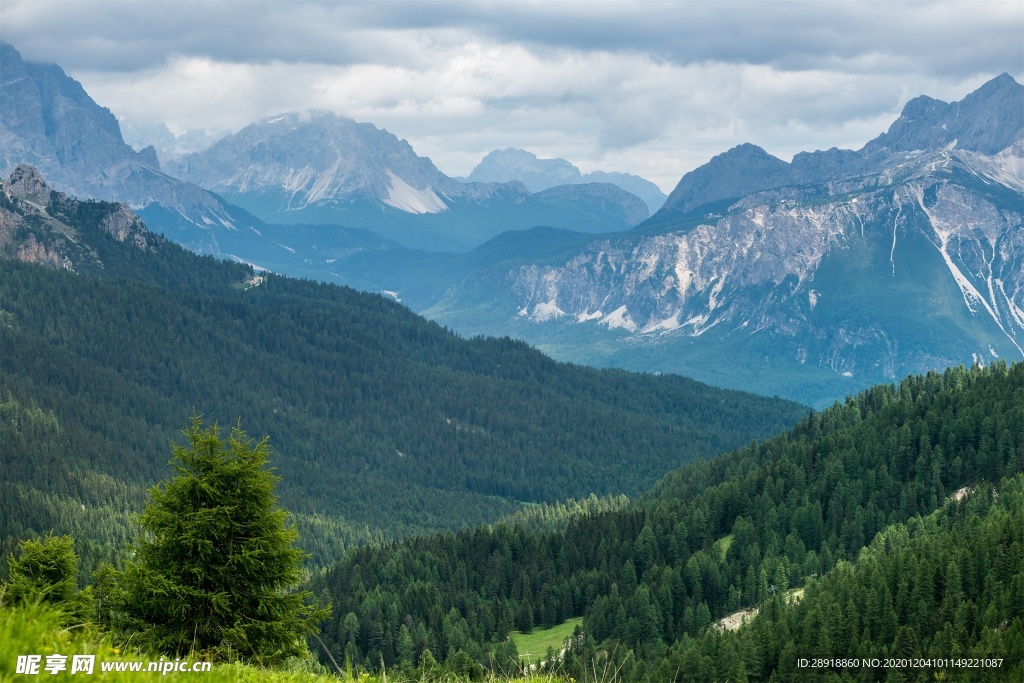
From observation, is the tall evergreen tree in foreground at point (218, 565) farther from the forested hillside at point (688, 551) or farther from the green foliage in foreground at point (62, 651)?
the forested hillside at point (688, 551)

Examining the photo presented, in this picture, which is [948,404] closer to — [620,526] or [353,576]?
[620,526]

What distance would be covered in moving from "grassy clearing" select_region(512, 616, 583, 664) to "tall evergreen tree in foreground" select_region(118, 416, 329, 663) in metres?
101

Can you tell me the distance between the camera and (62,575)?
7106 centimetres

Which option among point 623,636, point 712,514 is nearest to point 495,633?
point 623,636

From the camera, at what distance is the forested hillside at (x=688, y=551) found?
148 m

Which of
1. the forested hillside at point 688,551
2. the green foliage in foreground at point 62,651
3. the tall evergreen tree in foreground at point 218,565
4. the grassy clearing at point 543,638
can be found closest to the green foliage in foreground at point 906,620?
the forested hillside at point 688,551

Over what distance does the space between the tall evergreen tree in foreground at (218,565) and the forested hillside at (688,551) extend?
85.0m

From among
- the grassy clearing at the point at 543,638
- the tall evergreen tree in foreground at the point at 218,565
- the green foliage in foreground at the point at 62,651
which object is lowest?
the grassy clearing at the point at 543,638

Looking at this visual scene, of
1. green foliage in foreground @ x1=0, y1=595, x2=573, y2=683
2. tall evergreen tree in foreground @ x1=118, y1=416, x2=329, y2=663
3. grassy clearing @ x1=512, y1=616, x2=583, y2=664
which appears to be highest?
tall evergreen tree in foreground @ x1=118, y1=416, x2=329, y2=663

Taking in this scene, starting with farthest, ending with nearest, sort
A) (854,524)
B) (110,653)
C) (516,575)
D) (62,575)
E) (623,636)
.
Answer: (516,575), (854,524), (623,636), (62,575), (110,653)

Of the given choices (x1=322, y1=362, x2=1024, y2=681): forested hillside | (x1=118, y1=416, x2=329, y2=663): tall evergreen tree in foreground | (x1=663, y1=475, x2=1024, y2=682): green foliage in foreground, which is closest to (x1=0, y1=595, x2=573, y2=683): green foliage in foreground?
(x1=118, y1=416, x2=329, y2=663): tall evergreen tree in foreground

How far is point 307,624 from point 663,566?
12464 cm

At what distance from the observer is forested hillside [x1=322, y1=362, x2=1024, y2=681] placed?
486 feet

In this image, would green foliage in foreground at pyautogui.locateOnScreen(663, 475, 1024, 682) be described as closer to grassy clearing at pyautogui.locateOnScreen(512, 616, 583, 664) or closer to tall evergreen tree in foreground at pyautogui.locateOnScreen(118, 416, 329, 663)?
grassy clearing at pyautogui.locateOnScreen(512, 616, 583, 664)
